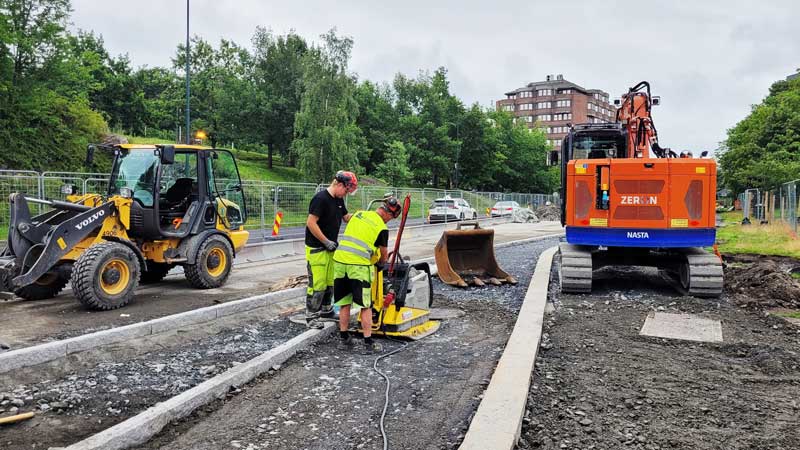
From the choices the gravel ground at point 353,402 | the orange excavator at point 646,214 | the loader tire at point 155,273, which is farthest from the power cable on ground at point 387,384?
the loader tire at point 155,273

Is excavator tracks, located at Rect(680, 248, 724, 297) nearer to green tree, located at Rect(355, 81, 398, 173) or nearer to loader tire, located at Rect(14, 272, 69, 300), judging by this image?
loader tire, located at Rect(14, 272, 69, 300)

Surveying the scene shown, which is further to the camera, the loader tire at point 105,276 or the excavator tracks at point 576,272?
the excavator tracks at point 576,272

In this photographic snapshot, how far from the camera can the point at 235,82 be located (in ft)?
169

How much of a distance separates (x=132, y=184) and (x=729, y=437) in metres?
8.30

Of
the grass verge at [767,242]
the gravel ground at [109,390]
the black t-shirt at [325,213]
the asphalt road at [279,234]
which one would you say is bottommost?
the gravel ground at [109,390]

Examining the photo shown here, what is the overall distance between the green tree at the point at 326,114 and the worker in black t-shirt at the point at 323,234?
34552 mm

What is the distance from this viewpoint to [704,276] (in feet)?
27.9

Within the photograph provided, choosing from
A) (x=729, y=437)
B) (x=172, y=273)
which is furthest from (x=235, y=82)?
(x=729, y=437)

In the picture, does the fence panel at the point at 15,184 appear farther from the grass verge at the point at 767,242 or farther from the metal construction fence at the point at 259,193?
the grass verge at the point at 767,242

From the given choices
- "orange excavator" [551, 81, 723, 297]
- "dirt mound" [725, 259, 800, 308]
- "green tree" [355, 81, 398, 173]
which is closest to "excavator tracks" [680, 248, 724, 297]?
"orange excavator" [551, 81, 723, 297]

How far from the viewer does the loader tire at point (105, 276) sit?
695 cm

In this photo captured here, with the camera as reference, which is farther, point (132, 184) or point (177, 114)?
point (177, 114)

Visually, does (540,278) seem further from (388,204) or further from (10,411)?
(10,411)

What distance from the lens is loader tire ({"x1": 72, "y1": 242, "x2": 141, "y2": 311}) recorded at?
22.8ft
